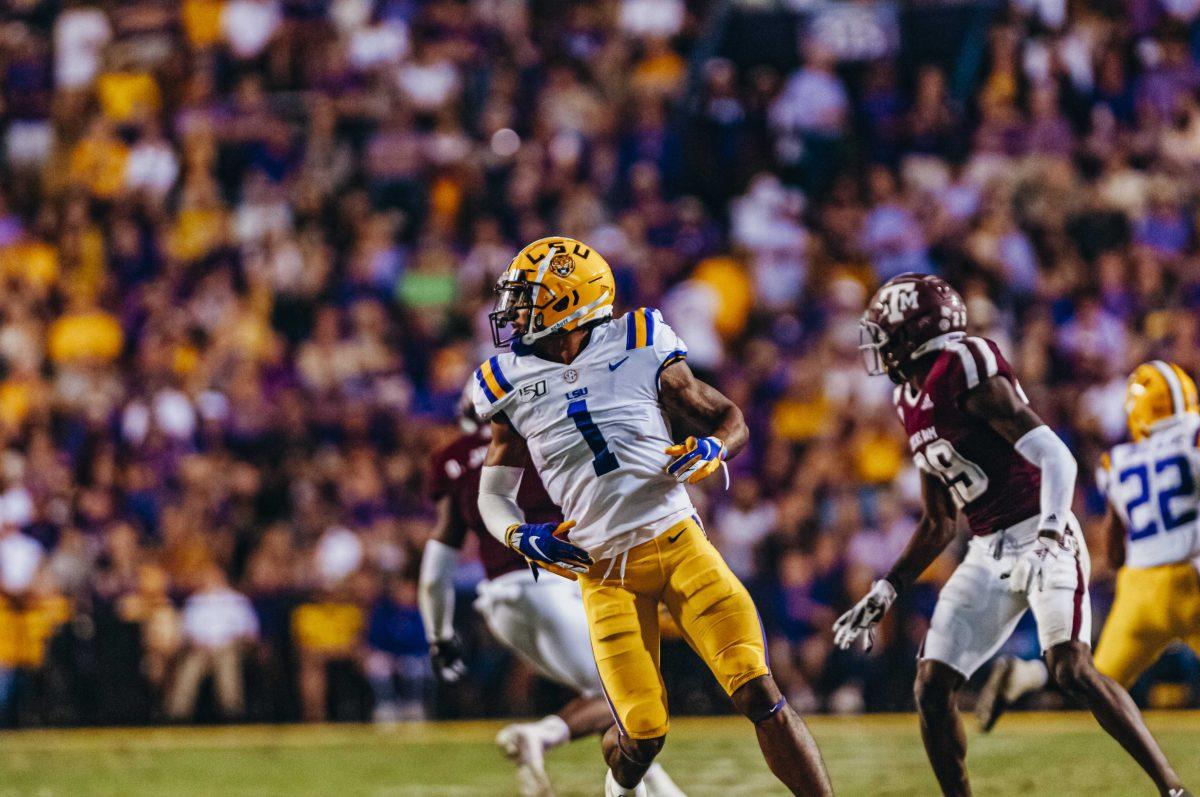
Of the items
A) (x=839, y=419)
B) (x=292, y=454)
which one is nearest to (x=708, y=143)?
(x=839, y=419)

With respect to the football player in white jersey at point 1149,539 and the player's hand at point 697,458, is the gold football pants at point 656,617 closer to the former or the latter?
the player's hand at point 697,458

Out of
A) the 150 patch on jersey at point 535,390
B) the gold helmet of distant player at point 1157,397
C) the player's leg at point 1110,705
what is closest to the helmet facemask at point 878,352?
the player's leg at point 1110,705

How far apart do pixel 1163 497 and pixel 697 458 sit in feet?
8.94

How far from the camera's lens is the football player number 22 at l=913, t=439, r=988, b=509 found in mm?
6191

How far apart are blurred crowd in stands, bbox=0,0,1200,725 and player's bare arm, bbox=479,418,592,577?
5390 millimetres

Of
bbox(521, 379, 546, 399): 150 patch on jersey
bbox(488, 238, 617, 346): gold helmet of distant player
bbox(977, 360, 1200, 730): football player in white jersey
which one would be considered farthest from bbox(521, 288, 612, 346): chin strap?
bbox(977, 360, 1200, 730): football player in white jersey

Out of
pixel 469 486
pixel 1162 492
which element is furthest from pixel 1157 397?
pixel 469 486

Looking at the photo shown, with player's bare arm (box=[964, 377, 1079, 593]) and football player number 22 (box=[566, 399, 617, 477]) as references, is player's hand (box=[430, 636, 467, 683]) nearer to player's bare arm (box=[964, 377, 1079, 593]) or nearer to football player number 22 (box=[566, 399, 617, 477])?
football player number 22 (box=[566, 399, 617, 477])

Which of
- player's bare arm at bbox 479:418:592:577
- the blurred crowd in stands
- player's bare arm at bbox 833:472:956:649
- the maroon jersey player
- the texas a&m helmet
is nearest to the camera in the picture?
player's bare arm at bbox 479:418:592:577

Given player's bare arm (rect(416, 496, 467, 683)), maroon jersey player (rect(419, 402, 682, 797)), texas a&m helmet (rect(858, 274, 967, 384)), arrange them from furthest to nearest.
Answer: player's bare arm (rect(416, 496, 467, 683)), maroon jersey player (rect(419, 402, 682, 797)), texas a&m helmet (rect(858, 274, 967, 384))

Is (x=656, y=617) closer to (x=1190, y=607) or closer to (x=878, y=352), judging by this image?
(x=878, y=352)

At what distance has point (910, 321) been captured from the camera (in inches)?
242

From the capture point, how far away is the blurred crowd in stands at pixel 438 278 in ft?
38.3

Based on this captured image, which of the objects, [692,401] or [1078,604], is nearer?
[692,401]
